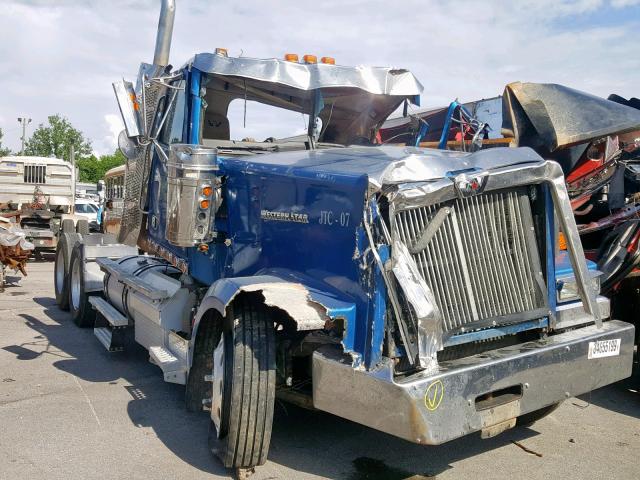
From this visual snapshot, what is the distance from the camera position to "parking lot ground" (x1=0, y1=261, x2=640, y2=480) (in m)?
4.19

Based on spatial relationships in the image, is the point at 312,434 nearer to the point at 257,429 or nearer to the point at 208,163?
the point at 257,429

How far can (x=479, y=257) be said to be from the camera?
12.7ft

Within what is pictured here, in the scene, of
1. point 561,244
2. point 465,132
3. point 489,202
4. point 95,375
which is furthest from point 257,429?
point 465,132

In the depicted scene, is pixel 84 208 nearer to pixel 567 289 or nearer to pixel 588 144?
pixel 588 144

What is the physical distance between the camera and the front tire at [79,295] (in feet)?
27.0

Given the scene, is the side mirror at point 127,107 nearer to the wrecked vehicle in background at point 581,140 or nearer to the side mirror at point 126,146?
the side mirror at point 126,146

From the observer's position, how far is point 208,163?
4762 mm

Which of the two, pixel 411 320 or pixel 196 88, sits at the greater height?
pixel 196 88

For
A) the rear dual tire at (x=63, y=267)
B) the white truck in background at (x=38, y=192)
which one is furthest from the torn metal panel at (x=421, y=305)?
the white truck in background at (x=38, y=192)

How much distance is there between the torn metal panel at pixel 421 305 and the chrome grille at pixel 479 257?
0.41ft

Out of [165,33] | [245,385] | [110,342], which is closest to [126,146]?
[165,33]

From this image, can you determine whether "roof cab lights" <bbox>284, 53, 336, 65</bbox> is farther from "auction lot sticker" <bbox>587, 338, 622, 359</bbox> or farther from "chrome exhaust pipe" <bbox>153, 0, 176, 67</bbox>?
"auction lot sticker" <bbox>587, 338, 622, 359</bbox>

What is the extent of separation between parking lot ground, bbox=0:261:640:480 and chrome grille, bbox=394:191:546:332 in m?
1.09

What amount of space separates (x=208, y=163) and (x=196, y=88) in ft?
2.81
